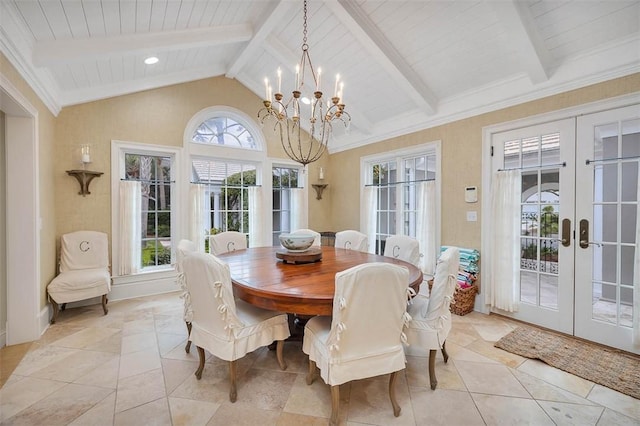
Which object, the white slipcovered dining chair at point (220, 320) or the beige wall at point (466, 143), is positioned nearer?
the white slipcovered dining chair at point (220, 320)

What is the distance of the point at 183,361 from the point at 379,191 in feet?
11.6

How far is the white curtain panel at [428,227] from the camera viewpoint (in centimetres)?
375

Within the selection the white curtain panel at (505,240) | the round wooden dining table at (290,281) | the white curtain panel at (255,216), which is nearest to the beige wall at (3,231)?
the round wooden dining table at (290,281)

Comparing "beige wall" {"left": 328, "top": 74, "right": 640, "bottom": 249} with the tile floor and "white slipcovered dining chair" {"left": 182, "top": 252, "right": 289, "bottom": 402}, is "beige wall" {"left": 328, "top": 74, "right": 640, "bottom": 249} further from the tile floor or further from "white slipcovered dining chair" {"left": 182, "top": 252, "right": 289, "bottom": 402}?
"white slipcovered dining chair" {"left": 182, "top": 252, "right": 289, "bottom": 402}

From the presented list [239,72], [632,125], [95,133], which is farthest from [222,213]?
[632,125]

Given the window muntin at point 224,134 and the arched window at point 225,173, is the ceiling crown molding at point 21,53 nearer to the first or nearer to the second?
the arched window at point 225,173

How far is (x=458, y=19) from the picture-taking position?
2670mm

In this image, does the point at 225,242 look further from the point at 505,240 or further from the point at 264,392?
the point at 505,240

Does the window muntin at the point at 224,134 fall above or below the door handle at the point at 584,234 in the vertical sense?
above

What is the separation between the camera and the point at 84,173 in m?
3.42

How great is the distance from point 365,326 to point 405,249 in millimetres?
1602

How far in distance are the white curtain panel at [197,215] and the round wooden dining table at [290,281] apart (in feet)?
4.95

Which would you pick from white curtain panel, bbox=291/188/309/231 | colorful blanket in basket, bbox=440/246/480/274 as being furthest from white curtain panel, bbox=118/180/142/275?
colorful blanket in basket, bbox=440/246/480/274

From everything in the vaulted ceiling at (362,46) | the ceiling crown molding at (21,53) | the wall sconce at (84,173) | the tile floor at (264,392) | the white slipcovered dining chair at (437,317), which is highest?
the vaulted ceiling at (362,46)
